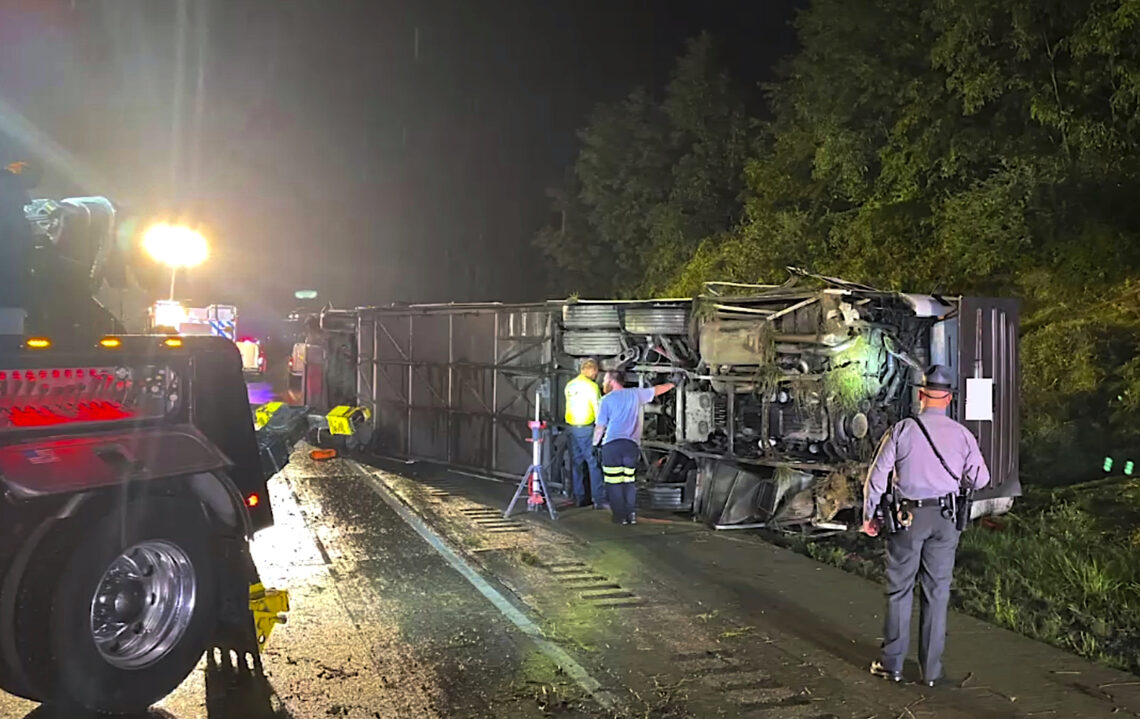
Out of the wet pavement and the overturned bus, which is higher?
the overturned bus

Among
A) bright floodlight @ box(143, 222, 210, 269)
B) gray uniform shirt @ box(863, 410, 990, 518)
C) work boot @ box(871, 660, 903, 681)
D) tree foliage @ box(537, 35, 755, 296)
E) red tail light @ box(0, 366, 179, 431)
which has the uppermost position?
tree foliage @ box(537, 35, 755, 296)

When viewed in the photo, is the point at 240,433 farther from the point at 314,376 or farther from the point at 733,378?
the point at 314,376

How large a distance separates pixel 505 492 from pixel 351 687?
7.03 metres

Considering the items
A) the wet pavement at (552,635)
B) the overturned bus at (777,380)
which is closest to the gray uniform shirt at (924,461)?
the wet pavement at (552,635)

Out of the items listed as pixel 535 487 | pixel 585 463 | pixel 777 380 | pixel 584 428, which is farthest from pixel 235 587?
pixel 585 463

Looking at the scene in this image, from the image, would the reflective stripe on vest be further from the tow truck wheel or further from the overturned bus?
the tow truck wheel

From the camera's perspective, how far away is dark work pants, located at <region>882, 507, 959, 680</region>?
215 inches

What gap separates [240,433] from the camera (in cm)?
552

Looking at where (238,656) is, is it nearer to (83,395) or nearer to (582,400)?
(83,395)

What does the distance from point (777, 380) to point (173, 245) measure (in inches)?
232

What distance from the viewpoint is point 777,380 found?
9.84 metres

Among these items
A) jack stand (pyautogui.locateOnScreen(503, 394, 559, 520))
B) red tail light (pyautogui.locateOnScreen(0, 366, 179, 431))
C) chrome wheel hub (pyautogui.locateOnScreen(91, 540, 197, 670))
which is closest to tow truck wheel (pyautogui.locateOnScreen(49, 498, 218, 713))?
chrome wheel hub (pyautogui.locateOnScreen(91, 540, 197, 670))

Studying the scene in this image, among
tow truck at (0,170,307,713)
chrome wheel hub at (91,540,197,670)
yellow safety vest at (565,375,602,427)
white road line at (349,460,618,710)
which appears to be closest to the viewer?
tow truck at (0,170,307,713)

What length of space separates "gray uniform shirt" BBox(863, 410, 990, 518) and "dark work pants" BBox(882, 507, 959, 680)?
152 mm
